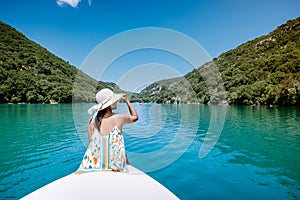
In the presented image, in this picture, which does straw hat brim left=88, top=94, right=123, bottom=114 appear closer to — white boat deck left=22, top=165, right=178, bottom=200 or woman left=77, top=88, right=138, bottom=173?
woman left=77, top=88, right=138, bottom=173

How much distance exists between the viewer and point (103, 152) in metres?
2.93

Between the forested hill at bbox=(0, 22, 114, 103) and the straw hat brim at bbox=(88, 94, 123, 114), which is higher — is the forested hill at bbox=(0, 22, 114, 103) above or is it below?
above

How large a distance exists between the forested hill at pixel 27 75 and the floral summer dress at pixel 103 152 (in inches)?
3257

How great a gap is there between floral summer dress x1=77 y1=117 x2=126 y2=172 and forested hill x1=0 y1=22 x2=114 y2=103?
82719mm

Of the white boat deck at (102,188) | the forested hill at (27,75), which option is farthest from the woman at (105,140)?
the forested hill at (27,75)

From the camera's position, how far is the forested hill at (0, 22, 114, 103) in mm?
75625

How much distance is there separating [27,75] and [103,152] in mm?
101390

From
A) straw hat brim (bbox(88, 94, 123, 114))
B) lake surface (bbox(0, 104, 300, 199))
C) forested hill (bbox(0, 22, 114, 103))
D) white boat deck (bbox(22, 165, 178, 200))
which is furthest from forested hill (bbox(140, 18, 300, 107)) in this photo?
forested hill (bbox(0, 22, 114, 103))

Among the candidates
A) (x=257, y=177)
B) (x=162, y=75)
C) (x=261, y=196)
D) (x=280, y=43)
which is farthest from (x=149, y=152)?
(x=280, y=43)

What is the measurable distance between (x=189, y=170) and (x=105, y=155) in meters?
4.09

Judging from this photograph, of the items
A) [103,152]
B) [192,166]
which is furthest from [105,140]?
[192,166]

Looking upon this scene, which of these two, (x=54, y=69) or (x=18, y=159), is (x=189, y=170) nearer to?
(x=18, y=159)

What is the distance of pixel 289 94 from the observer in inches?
1737

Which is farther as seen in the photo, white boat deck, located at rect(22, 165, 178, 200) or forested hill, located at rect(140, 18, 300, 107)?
forested hill, located at rect(140, 18, 300, 107)
